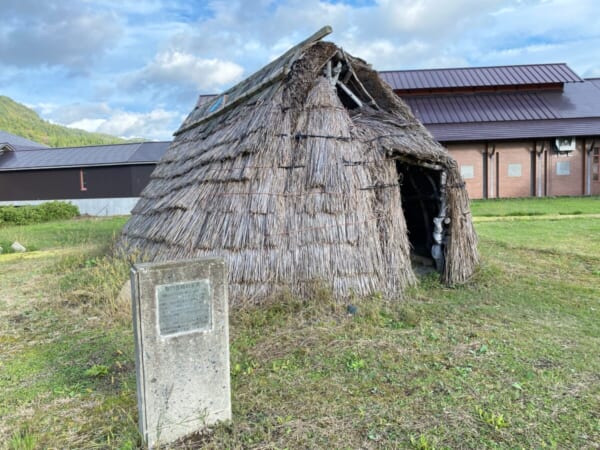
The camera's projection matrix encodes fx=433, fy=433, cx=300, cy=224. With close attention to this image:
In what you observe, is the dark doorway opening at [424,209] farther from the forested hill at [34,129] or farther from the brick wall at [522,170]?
the forested hill at [34,129]

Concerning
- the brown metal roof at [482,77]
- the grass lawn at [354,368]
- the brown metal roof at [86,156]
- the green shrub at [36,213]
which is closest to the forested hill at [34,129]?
the brown metal roof at [86,156]

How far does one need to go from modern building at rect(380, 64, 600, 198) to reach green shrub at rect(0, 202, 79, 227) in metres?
20.1

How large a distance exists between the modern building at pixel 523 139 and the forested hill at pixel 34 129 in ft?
203

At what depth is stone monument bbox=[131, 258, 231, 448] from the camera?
2979 mm

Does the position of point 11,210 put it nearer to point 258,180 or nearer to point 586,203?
point 258,180

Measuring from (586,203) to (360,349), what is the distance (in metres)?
19.1

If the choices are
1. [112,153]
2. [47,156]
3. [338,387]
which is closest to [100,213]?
[112,153]

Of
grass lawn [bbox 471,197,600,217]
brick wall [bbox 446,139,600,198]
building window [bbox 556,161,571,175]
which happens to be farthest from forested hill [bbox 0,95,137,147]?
building window [bbox 556,161,571,175]

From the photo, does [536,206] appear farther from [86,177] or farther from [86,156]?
[86,156]

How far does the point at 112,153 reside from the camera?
2716 cm

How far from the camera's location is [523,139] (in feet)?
72.6

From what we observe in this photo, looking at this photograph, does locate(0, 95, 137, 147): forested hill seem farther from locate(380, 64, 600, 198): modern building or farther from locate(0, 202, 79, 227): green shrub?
locate(380, 64, 600, 198): modern building

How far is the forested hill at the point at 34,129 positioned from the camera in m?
70.0

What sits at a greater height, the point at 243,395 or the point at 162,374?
the point at 162,374
